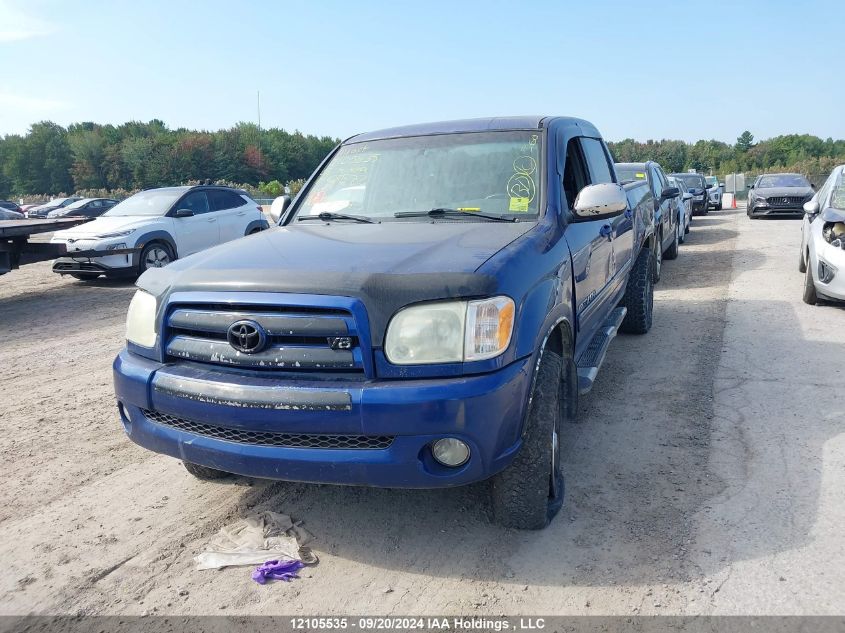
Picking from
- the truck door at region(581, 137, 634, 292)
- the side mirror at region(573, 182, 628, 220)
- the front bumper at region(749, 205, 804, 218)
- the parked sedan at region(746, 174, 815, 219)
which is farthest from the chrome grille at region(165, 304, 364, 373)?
the front bumper at region(749, 205, 804, 218)

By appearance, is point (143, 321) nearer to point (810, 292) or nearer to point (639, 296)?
point (639, 296)

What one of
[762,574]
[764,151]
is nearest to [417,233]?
[762,574]

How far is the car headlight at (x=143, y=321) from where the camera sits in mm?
3066

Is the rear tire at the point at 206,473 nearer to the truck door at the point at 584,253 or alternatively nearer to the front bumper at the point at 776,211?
the truck door at the point at 584,253

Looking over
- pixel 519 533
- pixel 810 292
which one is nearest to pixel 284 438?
pixel 519 533

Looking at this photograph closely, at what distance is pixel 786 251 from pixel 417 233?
11.9 metres

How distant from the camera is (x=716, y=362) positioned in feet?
18.7

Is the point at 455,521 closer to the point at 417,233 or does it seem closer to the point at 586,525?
the point at 586,525

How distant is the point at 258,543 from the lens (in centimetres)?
302

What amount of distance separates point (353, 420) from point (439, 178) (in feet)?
6.14

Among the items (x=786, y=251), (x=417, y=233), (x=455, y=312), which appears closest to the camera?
(x=455, y=312)

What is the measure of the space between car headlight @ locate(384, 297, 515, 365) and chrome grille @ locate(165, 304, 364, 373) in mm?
166

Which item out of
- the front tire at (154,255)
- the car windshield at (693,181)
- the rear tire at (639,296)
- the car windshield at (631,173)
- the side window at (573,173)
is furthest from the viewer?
the car windshield at (693,181)

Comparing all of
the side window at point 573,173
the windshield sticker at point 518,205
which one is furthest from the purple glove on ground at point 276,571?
the side window at point 573,173
